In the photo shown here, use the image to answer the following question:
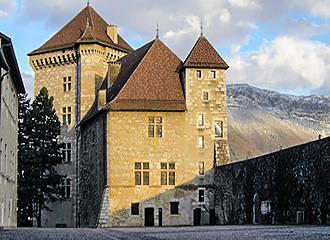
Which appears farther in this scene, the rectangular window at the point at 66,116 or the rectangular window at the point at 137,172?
the rectangular window at the point at 66,116

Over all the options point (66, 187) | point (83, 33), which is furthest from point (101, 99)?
point (66, 187)

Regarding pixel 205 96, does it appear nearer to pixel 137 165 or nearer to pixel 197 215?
pixel 137 165

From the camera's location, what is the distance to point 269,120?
96062 mm

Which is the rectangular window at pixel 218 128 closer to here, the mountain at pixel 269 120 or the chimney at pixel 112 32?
the chimney at pixel 112 32

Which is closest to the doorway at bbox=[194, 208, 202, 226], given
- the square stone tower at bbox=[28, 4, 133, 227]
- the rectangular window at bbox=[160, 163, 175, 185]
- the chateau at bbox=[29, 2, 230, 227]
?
the chateau at bbox=[29, 2, 230, 227]

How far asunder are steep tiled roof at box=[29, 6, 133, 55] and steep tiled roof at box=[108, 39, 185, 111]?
273 inches

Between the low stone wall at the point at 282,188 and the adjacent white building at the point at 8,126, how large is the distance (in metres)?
12.6

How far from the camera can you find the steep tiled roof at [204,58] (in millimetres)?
46344

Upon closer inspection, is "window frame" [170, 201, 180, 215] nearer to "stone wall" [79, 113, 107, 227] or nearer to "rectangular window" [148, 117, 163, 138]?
"rectangular window" [148, 117, 163, 138]

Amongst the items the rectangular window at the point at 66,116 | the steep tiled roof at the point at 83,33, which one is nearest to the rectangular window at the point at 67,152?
the rectangular window at the point at 66,116

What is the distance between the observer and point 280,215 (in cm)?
3159

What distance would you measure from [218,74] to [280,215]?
55.6ft

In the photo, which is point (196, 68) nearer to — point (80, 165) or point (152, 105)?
point (152, 105)

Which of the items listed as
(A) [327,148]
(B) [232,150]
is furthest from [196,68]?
(B) [232,150]
